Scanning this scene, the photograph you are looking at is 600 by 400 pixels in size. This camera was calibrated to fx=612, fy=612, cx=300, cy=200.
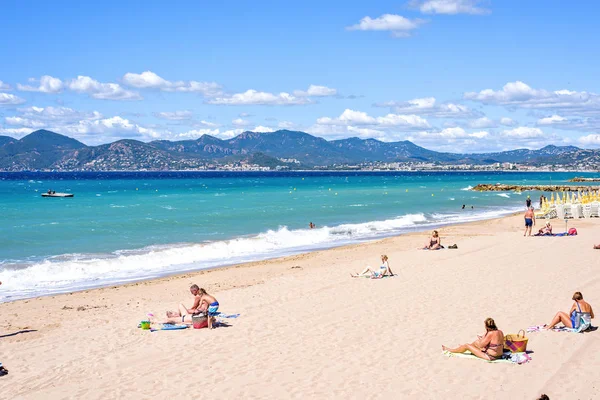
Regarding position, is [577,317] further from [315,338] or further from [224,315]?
[224,315]

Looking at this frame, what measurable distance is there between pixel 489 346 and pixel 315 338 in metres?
3.20

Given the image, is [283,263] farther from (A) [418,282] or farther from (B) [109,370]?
(B) [109,370]

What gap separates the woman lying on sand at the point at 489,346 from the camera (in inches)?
397

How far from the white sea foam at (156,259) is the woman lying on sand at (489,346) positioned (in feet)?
43.2

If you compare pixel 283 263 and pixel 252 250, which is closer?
pixel 283 263

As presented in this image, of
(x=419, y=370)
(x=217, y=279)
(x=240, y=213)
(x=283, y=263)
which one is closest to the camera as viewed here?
(x=419, y=370)

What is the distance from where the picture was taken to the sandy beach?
9.14 meters

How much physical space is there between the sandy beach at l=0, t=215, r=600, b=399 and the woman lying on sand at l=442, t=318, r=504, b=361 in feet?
0.77

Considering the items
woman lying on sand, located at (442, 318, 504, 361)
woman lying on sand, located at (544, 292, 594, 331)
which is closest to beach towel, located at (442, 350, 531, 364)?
woman lying on sand, located at (442, 318, 504, 361)

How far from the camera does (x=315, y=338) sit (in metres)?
11.6

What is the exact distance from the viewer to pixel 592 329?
38.3ft

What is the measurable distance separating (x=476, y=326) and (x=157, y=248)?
19.3 metres

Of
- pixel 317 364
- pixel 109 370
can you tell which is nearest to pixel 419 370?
pixel 317 364

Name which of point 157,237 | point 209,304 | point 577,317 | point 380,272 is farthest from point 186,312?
point 157,237
